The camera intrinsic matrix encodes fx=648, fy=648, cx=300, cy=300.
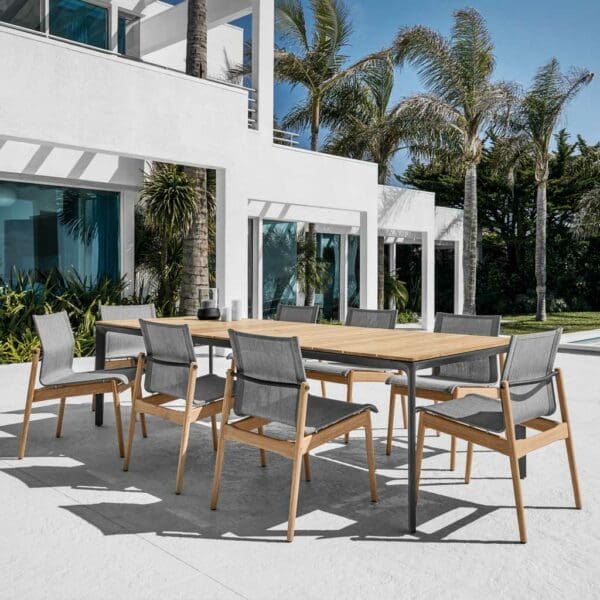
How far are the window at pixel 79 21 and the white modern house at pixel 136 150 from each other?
0.02 metres

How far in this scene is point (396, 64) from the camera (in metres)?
15.5

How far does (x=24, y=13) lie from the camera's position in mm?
11164

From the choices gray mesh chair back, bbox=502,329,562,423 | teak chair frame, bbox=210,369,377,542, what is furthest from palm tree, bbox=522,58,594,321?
teak chair frame, bbox=210,369,377,542

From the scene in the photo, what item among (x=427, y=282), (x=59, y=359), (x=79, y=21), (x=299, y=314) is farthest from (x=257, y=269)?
(x=59, y=359)

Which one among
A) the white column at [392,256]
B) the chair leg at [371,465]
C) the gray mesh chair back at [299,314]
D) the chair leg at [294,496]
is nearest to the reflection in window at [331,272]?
the white column at [392,256]

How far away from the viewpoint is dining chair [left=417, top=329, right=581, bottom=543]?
316 centimetres

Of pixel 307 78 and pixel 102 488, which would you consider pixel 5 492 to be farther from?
pixel 307 78

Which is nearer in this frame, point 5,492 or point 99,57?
point 5,492

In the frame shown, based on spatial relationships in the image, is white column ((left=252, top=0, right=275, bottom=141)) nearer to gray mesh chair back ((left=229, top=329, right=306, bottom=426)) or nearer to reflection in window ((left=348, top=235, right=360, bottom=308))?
reflection in window ((left=348, top=235, right=360, bottom=308))

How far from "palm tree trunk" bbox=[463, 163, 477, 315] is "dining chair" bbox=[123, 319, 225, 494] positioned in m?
12.6

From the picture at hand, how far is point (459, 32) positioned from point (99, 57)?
10022 mm

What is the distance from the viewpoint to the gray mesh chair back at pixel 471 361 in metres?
4.69

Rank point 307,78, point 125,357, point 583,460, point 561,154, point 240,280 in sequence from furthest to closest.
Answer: point 561,154 < point 307,78 < point 240,280 < point 125,357 < point 583,460

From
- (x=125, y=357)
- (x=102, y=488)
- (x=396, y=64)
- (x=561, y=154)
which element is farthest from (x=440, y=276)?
(x=102, y=488)
